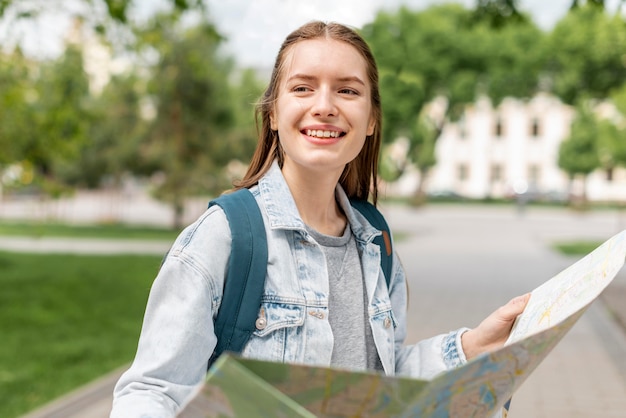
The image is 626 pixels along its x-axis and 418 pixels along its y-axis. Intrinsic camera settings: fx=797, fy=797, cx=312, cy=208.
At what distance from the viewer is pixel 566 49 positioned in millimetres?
29875

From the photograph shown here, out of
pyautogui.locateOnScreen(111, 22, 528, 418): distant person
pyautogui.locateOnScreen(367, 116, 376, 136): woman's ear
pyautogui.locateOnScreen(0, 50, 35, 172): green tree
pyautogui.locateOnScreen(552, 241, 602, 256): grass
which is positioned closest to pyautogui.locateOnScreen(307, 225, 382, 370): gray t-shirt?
pyautogui.locateOnScreen(111, 22, 528, 418): distant person

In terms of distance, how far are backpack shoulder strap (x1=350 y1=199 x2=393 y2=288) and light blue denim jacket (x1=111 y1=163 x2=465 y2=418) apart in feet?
0.08

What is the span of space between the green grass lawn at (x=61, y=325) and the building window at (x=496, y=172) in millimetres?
45598

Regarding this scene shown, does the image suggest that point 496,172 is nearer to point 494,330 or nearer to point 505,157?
point 505,157

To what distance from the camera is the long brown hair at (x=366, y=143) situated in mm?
1469

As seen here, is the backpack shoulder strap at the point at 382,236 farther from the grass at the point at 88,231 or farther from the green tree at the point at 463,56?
the green tree at the point at 463,56

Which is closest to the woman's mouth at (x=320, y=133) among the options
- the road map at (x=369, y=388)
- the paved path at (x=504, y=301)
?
the road map at (x=369, y=388)

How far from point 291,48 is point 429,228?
26253 mm

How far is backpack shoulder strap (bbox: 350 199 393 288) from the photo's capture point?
5.37 ft

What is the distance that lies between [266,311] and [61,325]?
7.51m

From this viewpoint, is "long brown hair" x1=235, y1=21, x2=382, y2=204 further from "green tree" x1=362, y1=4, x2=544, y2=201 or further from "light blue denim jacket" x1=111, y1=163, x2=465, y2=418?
"green tree" x1=362, y1=4, x2=544, y2=201

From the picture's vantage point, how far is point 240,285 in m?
1.30

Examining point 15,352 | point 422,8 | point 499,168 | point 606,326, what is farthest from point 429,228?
point 499,168

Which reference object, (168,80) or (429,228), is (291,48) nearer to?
(168,80)
